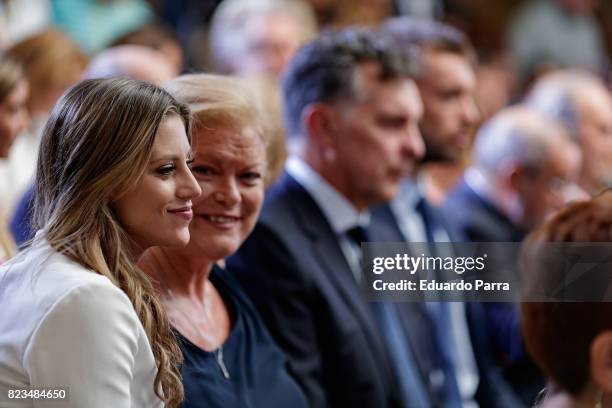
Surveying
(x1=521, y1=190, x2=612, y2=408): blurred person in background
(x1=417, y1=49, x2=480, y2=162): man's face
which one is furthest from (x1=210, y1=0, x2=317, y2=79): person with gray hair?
(x1=521, y1=190, x2=612, y2=408): blurred person in background

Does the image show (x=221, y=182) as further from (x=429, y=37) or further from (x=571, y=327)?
(x=429, y=37)

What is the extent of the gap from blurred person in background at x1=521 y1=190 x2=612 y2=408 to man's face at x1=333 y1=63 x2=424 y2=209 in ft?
3.13

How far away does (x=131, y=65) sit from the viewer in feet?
9.87

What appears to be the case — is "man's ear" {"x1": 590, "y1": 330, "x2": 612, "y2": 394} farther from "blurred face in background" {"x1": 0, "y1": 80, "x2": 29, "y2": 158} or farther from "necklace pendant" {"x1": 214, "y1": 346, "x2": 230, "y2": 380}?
"blurred face in background" {"x1": 0, "y1": 80, "x2": 29, "y2": 158}

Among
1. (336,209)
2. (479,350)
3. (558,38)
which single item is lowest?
(558,38)

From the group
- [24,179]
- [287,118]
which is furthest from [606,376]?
[24,179]

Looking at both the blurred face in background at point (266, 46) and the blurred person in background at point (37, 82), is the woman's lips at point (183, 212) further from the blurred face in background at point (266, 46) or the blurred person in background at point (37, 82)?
the blurred face in background at point (266, 46)

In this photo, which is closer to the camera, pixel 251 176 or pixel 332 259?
pixel 251 176

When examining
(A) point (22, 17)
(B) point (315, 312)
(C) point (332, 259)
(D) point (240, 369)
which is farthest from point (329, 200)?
(A) point (22, 17)

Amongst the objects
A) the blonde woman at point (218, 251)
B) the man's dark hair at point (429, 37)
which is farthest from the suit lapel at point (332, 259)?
the man's dark hair at point (429, 37)

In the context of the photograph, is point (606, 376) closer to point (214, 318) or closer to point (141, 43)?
point (214, 318)

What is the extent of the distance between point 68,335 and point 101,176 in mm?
217

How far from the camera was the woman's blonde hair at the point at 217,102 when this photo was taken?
173 centimetres

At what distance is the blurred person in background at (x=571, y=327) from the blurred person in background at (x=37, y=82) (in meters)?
1.77
